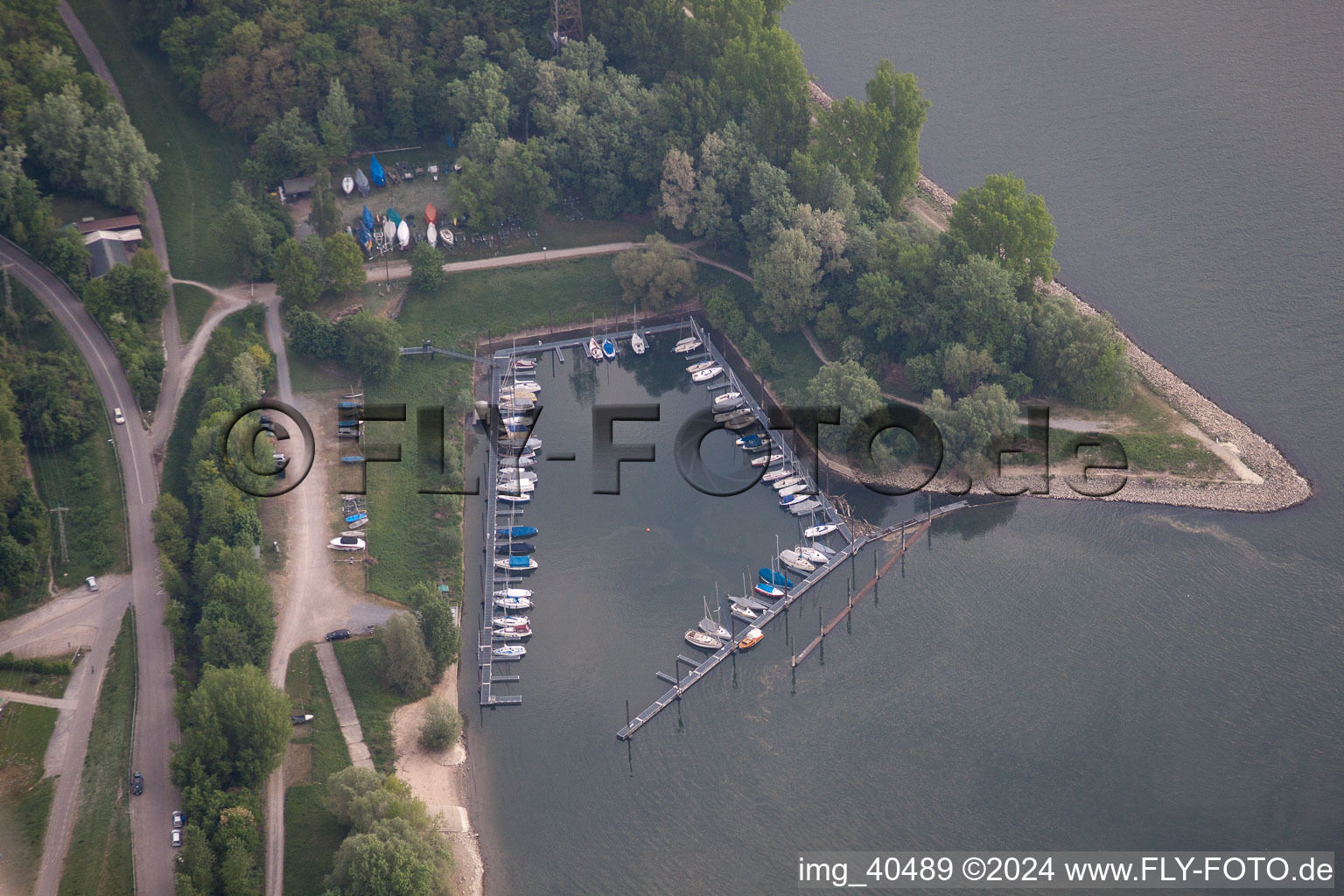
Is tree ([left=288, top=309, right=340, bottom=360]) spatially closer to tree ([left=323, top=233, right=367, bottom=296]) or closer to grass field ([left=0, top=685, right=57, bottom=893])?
tree ([left=323, top=233, right=367, bottom=296])

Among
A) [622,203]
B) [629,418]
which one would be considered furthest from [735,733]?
[622,203]

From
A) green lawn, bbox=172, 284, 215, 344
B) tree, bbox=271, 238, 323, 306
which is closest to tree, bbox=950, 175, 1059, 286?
tree, bbox=271, 238, 323, 306

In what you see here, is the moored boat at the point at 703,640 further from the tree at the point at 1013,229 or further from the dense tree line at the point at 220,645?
the tree at the point at 1013,229

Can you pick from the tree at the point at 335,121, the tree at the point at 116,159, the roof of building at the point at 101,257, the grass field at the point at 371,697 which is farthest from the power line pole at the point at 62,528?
the tree at the point at 335,121

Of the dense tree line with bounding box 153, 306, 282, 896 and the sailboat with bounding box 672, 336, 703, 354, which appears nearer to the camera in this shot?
the dense tree line with bounding box 153, 306, 282, 896

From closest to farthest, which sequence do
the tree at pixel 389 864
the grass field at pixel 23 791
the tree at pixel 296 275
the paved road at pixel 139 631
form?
the tree at pixel 389 864, the grass field at pixel 23 791, the paved road at pixel 139 631, the tree at pixel 296 275

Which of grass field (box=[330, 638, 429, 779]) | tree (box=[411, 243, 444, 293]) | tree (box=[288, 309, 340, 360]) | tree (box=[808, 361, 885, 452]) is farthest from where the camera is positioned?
tree (box=[411, 243, 444, 293])
